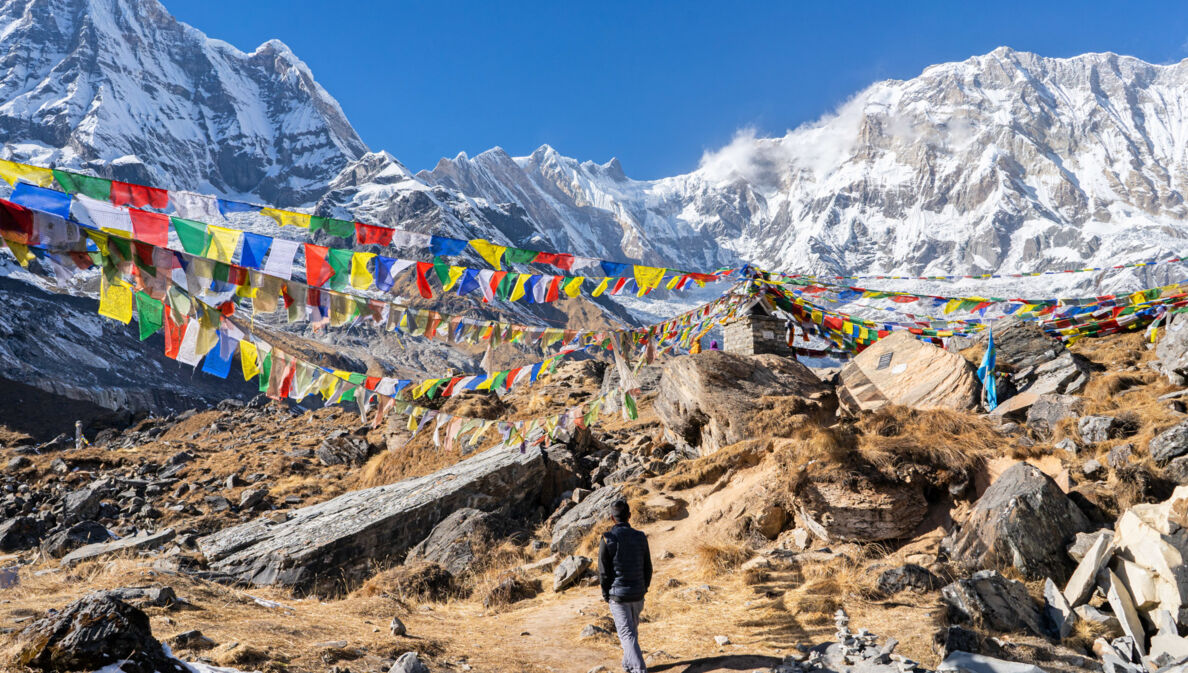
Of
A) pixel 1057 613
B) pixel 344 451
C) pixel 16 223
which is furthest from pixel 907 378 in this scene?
pixel 344 451

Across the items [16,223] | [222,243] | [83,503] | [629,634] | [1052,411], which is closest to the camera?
[16,223]

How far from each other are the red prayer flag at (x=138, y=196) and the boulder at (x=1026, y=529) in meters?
10.0

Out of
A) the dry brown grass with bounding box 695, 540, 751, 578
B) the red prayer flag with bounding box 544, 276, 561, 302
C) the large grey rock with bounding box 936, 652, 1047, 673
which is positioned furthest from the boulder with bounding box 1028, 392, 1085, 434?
the red prayer flag with bounding box 544, 276, 561, 302

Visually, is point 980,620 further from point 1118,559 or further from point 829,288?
point 829,288

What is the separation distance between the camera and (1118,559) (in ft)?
20.1

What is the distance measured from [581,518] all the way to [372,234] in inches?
226

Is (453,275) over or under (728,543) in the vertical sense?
over

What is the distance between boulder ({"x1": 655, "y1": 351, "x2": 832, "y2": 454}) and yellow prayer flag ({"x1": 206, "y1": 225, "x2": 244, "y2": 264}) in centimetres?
823

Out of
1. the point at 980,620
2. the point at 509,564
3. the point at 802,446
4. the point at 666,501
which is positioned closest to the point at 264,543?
the point at 509,564

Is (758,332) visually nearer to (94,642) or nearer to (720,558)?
(720,558)

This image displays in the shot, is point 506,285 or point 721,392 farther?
point 721,392

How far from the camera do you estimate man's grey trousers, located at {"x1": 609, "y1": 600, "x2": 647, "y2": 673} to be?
5.72m

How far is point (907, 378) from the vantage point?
1341 cm

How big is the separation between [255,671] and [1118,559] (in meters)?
7.38
